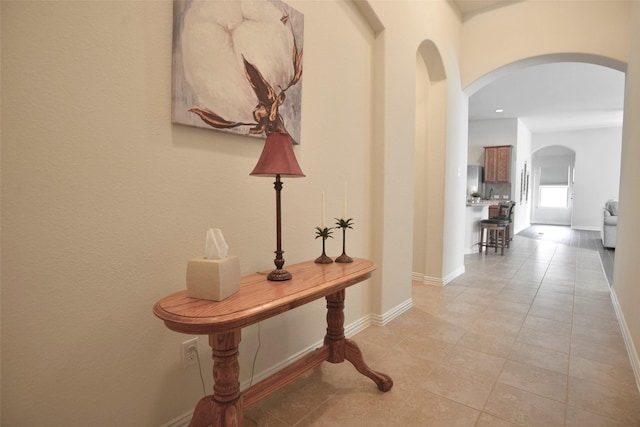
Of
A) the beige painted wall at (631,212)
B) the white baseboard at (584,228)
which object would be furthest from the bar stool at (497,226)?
the white baseboard at (584,228)

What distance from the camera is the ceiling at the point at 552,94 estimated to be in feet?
16.8

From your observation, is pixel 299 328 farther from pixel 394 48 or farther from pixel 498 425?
pixel 394 48

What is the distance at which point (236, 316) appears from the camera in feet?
3.56

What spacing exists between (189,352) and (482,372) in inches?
68.5

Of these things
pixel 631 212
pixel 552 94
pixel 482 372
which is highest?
pixel 552 94

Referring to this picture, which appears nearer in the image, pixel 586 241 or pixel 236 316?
pixel 236 316

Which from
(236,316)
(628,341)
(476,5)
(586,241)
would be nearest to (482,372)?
(628,341)

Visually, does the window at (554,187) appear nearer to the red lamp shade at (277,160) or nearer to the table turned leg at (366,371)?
the table turned leg at (366,371)

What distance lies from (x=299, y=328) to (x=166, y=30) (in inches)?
70.3

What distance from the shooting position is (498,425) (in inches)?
62.2

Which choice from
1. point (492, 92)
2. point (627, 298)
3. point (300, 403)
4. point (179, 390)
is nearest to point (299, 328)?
point (300, 403)

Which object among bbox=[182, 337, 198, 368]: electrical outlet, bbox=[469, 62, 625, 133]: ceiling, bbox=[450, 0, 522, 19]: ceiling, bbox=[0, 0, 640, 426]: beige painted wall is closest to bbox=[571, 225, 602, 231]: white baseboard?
bbox=[469, 62, 625, 133]: ceiling

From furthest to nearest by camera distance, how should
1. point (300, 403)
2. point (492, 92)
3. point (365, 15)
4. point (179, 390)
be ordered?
point (492, 92) < point (365, 15) < point (300, 403) < point (179, 390)

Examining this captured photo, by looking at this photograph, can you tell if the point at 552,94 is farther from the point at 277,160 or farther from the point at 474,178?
the point at 277,160
